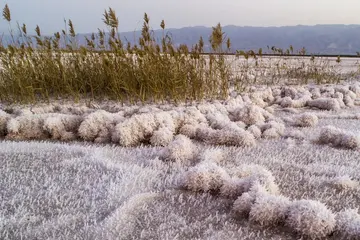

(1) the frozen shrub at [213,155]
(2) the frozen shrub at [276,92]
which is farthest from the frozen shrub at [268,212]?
(2) the frozen shrub at [276,92]

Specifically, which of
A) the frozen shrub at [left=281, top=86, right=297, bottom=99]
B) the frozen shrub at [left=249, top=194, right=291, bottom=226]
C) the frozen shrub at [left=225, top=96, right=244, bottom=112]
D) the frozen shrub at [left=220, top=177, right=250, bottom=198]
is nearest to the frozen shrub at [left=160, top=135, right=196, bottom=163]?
the frozen shrub at [left=220, top=177, right=250, bottom=198]

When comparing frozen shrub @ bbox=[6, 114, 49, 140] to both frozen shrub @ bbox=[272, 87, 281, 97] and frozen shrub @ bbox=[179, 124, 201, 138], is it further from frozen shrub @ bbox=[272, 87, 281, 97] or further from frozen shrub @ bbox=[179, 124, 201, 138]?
frozen shrub @ bbox=[272, 87, 281, 97]

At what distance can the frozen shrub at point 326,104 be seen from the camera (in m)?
4.81

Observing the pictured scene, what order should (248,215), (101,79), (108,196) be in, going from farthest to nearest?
(101,79) < (108,196) < (248,215)

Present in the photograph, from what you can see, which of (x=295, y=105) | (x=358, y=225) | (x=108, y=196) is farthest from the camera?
(x=295, y=105)

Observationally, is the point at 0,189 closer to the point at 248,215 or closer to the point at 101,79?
the point at 248,215

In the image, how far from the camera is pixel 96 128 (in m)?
3.19

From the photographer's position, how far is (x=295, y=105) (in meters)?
5.05

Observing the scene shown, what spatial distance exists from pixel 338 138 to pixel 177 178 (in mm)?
Result: 1622

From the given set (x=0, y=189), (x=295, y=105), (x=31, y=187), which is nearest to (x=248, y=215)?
(x=31, y=187)

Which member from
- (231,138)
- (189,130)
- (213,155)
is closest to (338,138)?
(231,138)

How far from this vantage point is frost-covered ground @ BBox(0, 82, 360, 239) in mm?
1580

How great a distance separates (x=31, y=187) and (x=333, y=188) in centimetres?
177

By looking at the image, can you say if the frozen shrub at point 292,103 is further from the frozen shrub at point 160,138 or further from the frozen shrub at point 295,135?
the frozen shrub at point 160,138
